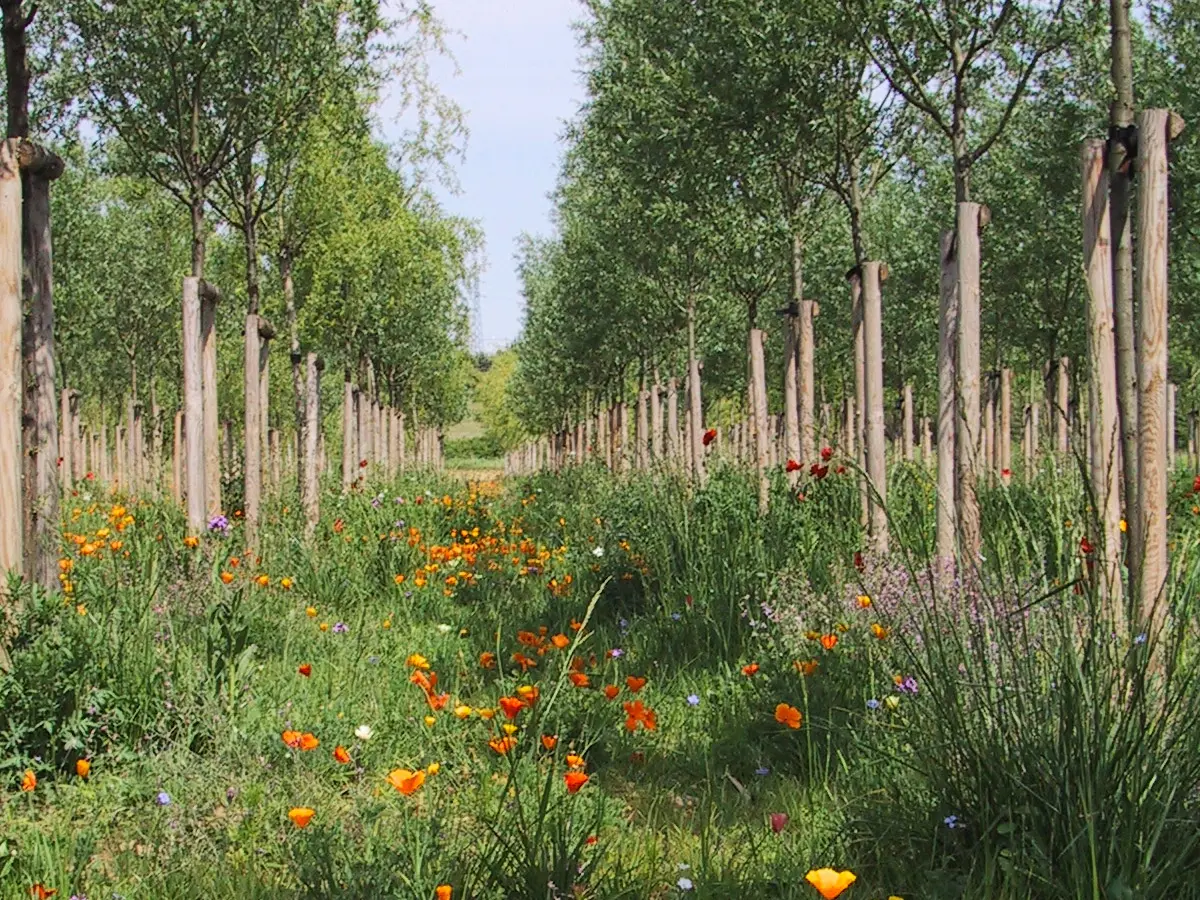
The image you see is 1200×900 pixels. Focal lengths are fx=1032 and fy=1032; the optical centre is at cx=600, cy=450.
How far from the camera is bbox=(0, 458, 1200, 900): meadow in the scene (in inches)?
80.9

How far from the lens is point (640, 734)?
354 centimetres

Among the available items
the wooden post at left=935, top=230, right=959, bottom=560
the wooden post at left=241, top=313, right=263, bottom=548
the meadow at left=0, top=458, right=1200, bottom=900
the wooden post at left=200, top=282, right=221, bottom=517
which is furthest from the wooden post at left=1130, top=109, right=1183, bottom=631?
the wooden post at left=241, top=313, right=263, bottom=548

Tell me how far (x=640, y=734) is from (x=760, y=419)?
14.2 feet

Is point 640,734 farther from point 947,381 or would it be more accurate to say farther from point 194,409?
point 194,409

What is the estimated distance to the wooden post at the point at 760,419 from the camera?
22.0 feet

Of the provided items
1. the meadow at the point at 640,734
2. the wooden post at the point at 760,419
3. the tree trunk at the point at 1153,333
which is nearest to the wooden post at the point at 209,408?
the meadow at the point at 640,734

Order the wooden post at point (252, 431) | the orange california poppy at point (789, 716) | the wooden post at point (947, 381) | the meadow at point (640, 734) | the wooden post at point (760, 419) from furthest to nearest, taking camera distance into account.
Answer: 1. the wooden post at point (252, 431)
2. the wooden post at point (760, 419)
3. the wooden post at point (947, 381)
4. the orange california poppy at point (789, 716)
5. the meadow at point (640, 734)

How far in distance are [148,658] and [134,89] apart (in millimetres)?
7702

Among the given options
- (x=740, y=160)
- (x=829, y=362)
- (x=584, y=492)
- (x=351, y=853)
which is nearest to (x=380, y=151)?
(x=584, y=492)

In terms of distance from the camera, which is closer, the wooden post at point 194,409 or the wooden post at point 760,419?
the wooden post at point 194,409

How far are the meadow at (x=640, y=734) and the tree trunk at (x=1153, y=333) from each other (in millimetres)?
294

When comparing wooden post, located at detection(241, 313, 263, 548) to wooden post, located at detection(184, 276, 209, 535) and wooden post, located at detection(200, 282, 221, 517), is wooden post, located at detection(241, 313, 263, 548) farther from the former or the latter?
wooden post, located at detection(184, 276, 209, 535)

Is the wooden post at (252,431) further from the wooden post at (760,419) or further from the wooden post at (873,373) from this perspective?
the wooden post at (873,373)

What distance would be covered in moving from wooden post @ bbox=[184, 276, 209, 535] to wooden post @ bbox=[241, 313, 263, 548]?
2.42 ft
